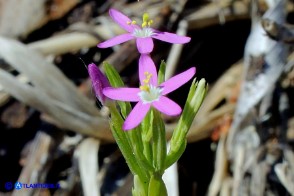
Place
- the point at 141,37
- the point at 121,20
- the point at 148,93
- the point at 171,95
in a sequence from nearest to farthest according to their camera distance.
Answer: the point at 148,93
the point at 141,37
the point at 121,20
the point at 171,95

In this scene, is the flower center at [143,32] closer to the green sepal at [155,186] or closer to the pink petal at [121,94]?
the pink petal at [121,94]

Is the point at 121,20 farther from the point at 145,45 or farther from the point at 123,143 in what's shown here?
the point at 123,143

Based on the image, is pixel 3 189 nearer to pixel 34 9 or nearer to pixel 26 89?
pixel 26 89
